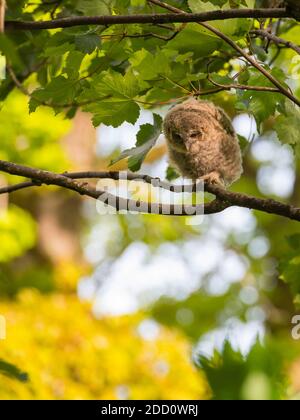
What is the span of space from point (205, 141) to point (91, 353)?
10.7 feet

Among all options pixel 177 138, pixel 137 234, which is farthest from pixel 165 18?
pixel 137 234

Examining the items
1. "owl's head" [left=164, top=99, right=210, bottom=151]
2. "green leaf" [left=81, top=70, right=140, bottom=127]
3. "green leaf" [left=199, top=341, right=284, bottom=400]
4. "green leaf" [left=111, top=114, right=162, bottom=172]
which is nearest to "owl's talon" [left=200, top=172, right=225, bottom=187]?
"owl's head" [left=164, top=99, right=210, bottom=151]

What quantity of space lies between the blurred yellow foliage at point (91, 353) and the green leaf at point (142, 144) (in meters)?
2.79

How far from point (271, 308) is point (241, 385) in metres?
7.54

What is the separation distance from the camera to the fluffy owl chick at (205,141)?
6.56 ft

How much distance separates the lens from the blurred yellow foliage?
459 cm

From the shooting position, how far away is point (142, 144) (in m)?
1.74

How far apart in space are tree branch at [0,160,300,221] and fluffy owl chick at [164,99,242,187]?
0.40 metres

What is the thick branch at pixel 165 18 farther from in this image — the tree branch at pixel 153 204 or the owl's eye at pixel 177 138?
the owl's eye at pixel 177 138

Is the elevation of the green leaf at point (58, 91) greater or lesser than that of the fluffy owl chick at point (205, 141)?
greater

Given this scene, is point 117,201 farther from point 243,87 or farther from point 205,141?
point 205,141

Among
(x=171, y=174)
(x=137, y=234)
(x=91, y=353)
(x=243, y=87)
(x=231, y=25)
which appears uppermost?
(x=231, y=25)

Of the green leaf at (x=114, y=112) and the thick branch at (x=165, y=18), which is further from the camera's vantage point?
the green leaf at (x=114, y=112)

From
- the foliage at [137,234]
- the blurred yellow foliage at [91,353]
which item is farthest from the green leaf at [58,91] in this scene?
the blurred yellow foliage at [91,353]
